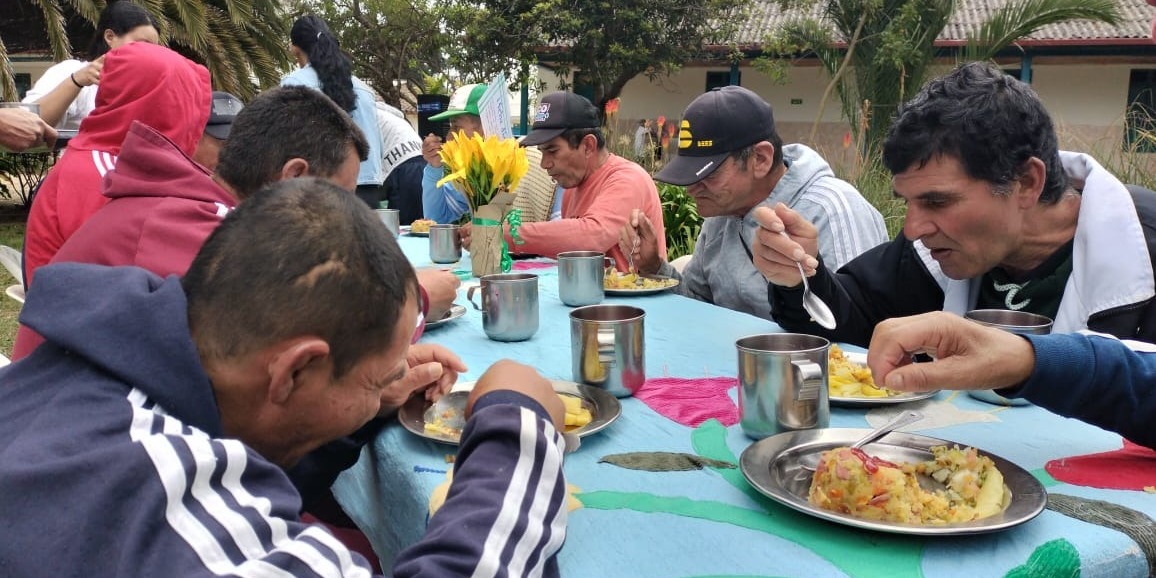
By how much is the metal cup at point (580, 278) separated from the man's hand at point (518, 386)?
1.47 metres

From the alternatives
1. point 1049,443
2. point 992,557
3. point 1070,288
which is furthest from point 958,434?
point 1070,288

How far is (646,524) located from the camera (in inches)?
46.1

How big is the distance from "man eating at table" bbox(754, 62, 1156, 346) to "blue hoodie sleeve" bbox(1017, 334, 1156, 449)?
0.48m

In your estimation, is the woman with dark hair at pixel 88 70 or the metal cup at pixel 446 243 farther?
the woman with dark hair at pixel 88 70

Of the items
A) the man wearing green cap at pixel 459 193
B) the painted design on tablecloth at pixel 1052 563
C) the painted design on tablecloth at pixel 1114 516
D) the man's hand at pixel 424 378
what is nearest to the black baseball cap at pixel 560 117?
the man wearing green cap at pixel 459 193

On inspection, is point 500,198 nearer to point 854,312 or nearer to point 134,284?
point 854,312

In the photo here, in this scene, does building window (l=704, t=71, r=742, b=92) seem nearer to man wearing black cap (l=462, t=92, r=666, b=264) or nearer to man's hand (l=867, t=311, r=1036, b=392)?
man wearing black cap (l=462, t=92, r=666, b=264)

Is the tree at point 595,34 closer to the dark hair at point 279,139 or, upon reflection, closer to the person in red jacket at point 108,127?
the person in red jacket at point 108,127

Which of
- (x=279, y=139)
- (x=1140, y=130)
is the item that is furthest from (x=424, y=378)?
(x=1140, y=130)

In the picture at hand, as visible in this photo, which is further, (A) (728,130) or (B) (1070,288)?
(A) (728,130)

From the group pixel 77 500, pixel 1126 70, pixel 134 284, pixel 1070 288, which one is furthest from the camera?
pixel 1126 70

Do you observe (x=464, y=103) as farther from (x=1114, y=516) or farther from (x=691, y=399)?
(x=1114, y=516)

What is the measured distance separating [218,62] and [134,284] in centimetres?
1330

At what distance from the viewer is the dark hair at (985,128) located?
1.91 metres
